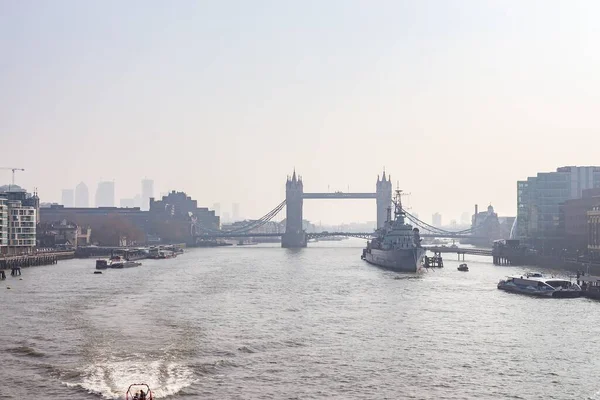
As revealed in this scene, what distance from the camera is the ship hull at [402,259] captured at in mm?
119675

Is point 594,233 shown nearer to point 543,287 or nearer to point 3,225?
point 543,287

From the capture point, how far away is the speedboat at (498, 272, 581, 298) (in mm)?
76250

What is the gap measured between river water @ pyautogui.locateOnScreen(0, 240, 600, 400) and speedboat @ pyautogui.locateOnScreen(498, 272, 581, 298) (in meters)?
1.94

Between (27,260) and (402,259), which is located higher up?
(402,259)

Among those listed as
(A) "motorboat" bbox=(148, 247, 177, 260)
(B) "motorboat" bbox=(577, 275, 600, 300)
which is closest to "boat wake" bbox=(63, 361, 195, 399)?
(B) "motorboat" bbox=(577, 275, 600, 300)

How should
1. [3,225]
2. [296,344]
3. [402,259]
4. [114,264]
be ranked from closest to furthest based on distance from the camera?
[296,344], [402,259], [114,264], [3,225]

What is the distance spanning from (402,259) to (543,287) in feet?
148

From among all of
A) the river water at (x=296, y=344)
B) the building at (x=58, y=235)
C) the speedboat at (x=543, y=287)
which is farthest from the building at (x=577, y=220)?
the building at (x=58, y=235)

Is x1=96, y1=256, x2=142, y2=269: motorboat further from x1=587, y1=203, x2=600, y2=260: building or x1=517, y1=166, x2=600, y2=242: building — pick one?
x1=517, y1=166, x2=600, y2=242: building

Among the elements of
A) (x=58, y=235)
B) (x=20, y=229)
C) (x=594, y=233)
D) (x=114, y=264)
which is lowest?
(x=114, y=264)

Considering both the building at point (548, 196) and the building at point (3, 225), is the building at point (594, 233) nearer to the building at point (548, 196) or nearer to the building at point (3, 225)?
the building at point (548, 196)

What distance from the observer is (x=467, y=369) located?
135 feet

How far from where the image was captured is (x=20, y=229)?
524ft

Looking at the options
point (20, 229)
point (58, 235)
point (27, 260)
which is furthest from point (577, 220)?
point (58, 235)
